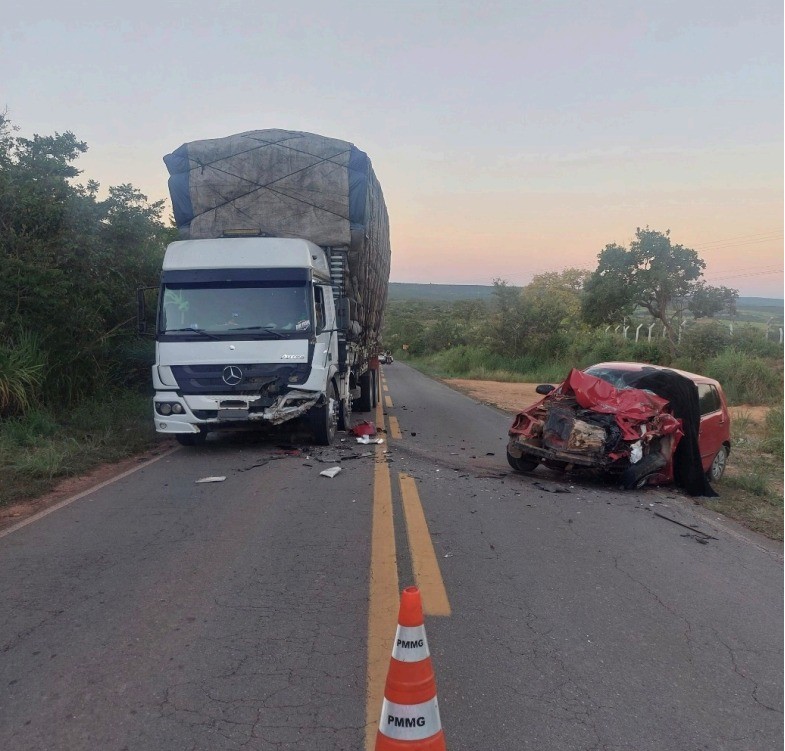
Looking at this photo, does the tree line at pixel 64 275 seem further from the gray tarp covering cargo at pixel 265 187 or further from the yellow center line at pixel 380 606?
the yellow center line at pixel 380 606

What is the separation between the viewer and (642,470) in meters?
7.44

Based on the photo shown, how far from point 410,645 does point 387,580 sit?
2.06 metres

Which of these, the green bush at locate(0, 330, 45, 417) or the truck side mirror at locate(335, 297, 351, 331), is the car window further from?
the green bush at locate(0, 330, 45, 417)

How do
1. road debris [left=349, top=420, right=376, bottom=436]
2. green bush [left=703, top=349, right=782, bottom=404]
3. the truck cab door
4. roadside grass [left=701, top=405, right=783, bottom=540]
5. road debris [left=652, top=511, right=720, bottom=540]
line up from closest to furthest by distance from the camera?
1. road debris [left=652, top=511, right=720, bottom=540]
2. roadside grass [left=701, top=405, right=783, bottom=540]
3. the truck cab door
4. road debris [left=349, top=420, right=376, bottom=436]
5. green bush [left=703, top=349, right=782, bottom=404]

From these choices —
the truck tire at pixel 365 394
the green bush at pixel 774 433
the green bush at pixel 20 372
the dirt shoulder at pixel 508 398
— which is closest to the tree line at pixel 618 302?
the dirt shoulder at pixel 508 398

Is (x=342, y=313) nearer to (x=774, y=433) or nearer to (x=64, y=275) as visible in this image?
(x=64, y=275)

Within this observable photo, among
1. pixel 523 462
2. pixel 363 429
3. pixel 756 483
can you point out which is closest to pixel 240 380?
pixel 363 429

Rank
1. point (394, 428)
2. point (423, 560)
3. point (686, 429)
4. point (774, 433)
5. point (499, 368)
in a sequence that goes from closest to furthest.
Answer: point (423, 560)
point (686, 429)
point (394, 428)
point (774, 433)
point (499, 368)

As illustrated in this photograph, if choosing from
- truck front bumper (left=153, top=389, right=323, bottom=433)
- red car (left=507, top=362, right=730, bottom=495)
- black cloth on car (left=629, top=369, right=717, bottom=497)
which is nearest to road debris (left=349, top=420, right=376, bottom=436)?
truck front bumper (left=153, top=389, right=323, bottom=433)

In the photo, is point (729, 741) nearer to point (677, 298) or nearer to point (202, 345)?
point (202, 345)

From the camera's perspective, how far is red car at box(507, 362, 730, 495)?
7.33 m

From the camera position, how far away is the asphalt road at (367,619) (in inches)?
114

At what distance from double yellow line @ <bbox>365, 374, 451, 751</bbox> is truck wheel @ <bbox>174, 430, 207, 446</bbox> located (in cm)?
374

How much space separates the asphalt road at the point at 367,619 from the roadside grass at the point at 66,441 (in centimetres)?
107
